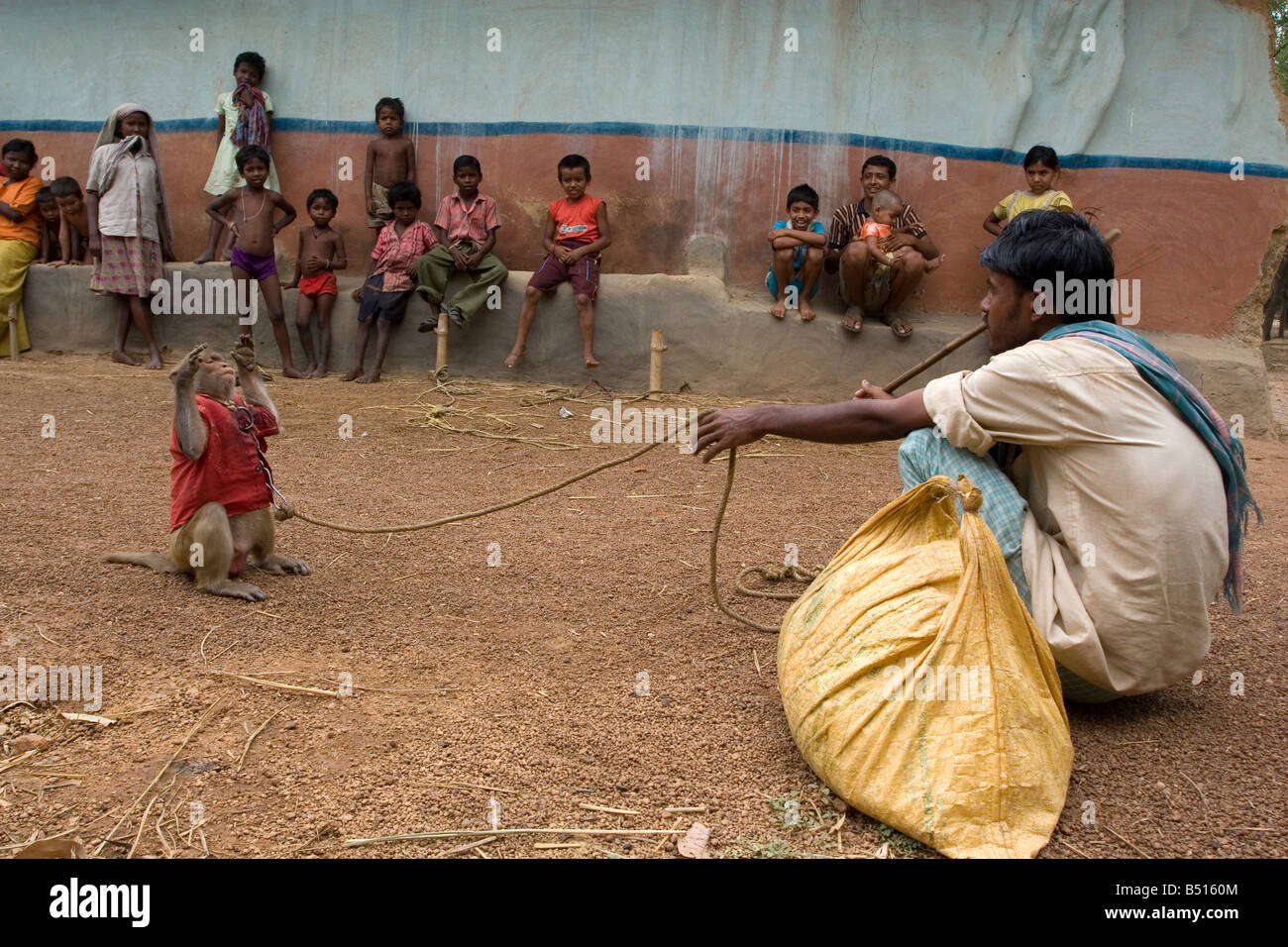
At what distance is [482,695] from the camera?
3.15 m

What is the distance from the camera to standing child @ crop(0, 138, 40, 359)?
9102 mm

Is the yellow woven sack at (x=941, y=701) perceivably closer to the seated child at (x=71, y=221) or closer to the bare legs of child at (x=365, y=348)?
the bare legs of child at (x=365, y=348)

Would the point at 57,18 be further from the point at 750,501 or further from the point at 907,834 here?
the point at 907,834

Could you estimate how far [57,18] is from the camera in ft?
32.0

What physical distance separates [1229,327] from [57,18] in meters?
10.2

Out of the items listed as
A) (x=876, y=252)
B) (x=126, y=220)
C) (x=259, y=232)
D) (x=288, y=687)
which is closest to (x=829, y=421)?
(x=288, y=687)

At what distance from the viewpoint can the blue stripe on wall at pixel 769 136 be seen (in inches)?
330

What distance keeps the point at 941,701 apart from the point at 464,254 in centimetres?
672

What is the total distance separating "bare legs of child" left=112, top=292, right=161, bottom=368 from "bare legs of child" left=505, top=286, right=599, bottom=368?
2.87 meters

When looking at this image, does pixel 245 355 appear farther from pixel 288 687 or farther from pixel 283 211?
pixel 283 211

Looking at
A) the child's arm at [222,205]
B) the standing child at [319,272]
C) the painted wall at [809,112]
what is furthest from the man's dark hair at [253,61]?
the standing child at [319,272]

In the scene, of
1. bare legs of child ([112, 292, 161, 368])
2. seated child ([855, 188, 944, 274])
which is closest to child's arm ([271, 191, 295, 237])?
bare legs of child ([112, 292, 161, 368])

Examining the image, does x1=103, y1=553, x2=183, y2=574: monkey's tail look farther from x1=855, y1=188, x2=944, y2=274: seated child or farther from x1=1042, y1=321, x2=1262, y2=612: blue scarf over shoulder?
x1=855, y1=188, x2=944, y2=274: seated child

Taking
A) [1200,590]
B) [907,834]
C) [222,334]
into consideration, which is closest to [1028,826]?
[907,834]
